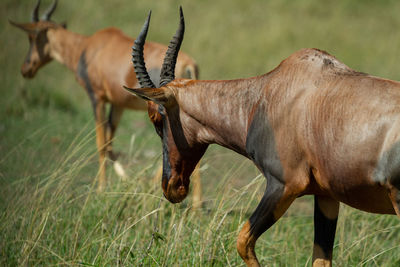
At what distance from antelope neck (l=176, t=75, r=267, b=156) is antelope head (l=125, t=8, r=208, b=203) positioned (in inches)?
2.3

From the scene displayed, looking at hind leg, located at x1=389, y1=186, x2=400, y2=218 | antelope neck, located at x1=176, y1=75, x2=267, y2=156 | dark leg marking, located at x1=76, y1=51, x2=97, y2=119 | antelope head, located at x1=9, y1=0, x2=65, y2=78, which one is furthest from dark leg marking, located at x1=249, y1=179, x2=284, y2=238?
antelope head, located at x1=9, y1=0, x2=65, y2=78

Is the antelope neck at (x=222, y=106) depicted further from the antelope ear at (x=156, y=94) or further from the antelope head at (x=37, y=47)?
the antelope head at (x=37, y=47)

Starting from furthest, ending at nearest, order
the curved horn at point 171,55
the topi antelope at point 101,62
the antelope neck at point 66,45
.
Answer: the antelope neck at point 66,45 → the topi antelope at point 101,62 → the curved horn at point 171,55

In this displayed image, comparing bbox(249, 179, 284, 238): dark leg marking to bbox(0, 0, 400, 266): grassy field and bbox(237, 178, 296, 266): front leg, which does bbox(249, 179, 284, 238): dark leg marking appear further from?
bbox(0, 0, 400, 266): grassy field

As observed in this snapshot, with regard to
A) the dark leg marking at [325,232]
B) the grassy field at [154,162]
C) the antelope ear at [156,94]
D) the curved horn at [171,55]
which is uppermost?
the curved horn at [171,55]

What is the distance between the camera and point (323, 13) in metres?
17.0

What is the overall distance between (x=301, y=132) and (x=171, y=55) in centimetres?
127

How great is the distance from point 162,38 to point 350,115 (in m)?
11.7

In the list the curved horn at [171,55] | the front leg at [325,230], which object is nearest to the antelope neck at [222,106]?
the curved horn at [171,55]

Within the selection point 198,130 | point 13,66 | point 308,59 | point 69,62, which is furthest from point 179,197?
point 13,66

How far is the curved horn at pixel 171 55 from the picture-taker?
14.3ft

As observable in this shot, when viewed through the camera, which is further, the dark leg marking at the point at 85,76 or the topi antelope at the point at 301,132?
the dark leg marking at the point at 85,76

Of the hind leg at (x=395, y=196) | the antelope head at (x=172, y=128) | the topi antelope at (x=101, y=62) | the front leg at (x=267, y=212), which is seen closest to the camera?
the hind leg at (x=395, y=196)

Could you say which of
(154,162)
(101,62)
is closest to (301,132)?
(154,162)
